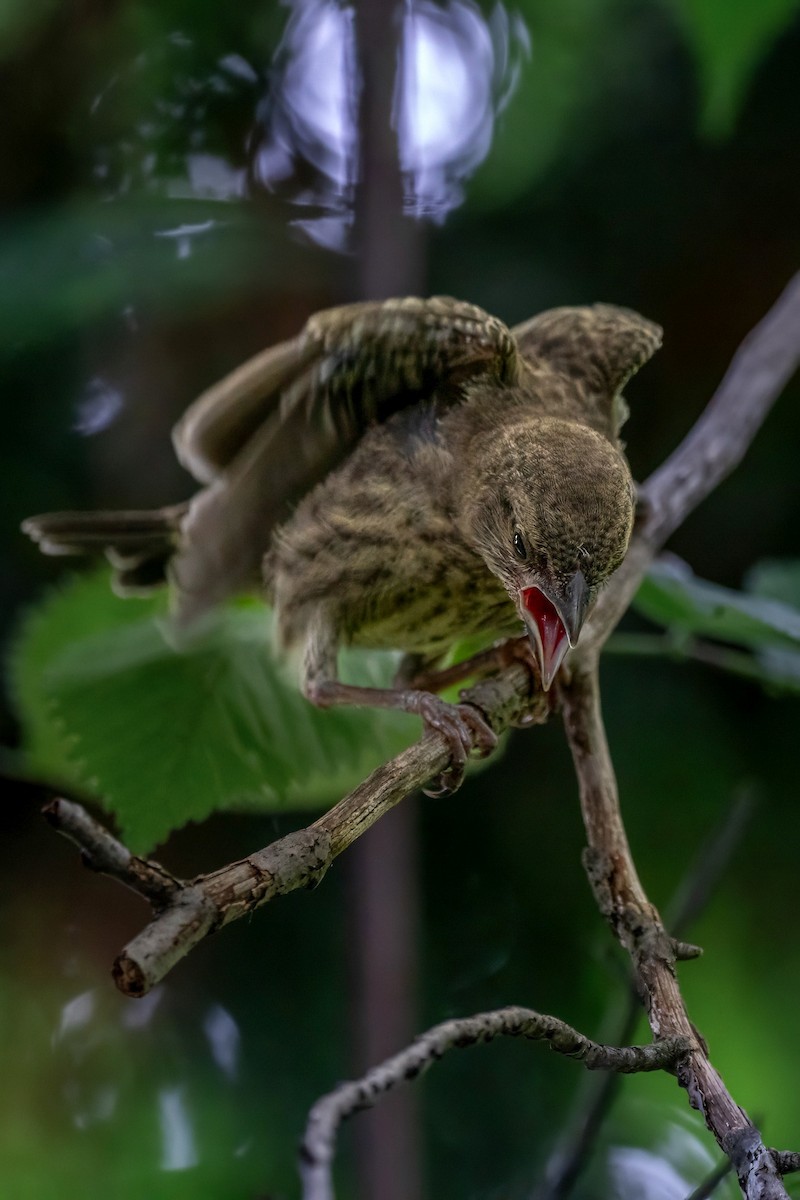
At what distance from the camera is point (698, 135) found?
3.54 meters

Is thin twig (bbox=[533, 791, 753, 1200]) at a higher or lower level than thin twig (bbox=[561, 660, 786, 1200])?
lower

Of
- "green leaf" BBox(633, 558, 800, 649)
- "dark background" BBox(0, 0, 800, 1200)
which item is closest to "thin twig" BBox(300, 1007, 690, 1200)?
"green leaf" BBox(633, 558, 800, 649)

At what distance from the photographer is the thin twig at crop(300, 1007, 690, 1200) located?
0.78 meters

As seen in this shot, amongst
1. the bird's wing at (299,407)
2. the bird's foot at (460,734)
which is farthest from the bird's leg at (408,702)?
the bird's wing at (299,407)

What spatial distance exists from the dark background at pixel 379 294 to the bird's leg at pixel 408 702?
35 centimetres

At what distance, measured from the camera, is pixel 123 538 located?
288 cm

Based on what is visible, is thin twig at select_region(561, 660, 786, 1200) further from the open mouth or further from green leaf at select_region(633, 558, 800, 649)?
green leaf at select_region(633, 558, 800, 649)

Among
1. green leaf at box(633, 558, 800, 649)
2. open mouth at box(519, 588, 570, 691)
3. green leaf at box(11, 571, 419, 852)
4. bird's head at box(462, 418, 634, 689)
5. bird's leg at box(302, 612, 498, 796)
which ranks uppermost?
bird's head at box(462, 418, 634, 689)

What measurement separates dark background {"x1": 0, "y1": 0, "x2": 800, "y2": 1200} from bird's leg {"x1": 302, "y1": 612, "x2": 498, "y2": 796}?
346mm

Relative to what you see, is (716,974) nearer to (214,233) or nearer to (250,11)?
(214,233)

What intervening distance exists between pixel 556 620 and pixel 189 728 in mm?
790

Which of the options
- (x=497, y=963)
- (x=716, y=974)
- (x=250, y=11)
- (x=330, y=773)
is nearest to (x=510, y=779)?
(x=497, y=963)

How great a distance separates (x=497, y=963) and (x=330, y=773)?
885 millimetres

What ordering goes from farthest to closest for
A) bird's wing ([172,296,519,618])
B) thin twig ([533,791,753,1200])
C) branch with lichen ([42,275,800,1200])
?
bird's wing ([172,296,519,618]) → thin twig ([533,791,753,1200]) → branch with lichen ([42,275,800,1200])
